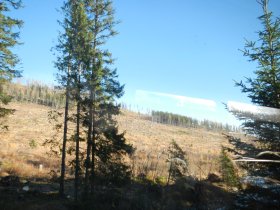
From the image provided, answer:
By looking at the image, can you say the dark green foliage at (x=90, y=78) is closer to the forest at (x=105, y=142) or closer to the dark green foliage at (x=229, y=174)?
the forest at (x=105, y=142)

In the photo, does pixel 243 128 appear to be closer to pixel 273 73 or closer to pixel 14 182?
pixel 273 73

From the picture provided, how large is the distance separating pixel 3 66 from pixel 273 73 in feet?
47.1

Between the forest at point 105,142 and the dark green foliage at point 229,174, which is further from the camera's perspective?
the dark green foliage at point 229,174

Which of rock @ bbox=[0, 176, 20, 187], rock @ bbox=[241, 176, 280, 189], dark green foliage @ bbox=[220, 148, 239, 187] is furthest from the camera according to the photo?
dark green foliage @ bbox=[220, 148, 239, 187]

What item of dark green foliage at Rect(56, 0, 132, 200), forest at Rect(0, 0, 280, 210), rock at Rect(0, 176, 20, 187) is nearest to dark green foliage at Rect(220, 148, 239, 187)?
forest at Rect(0, 0, 280, 210)

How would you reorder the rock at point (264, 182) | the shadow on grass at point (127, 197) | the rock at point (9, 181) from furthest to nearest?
the rock at point (9, 181)
the shadow on grass at point (127, 197)
the rock at point (264, 182)

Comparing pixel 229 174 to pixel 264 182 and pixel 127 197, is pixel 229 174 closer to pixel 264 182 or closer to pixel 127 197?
pixel 127 197

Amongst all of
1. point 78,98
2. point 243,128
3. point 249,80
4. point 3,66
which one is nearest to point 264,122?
point 243,128

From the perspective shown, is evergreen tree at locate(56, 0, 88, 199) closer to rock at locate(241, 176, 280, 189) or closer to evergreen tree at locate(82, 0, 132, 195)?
evergreen tree at locate(82, 0, 132, 195)

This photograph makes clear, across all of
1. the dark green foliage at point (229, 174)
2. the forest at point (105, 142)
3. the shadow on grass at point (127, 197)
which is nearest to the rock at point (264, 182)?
the forest at point (105, 142)

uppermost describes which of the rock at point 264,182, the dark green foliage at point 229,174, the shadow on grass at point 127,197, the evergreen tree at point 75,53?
the evergreen tree at point 75,53

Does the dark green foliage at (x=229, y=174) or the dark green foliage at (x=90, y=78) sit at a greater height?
the dark green foliage at (x=90, y=78)

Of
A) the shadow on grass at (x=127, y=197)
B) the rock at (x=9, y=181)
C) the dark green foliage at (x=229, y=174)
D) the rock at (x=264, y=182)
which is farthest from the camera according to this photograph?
the dark green foliage at (x=229, y=174)

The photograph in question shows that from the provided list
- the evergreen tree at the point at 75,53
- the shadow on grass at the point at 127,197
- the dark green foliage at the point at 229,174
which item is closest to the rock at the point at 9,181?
the shadow on grass at the point at 127,197
